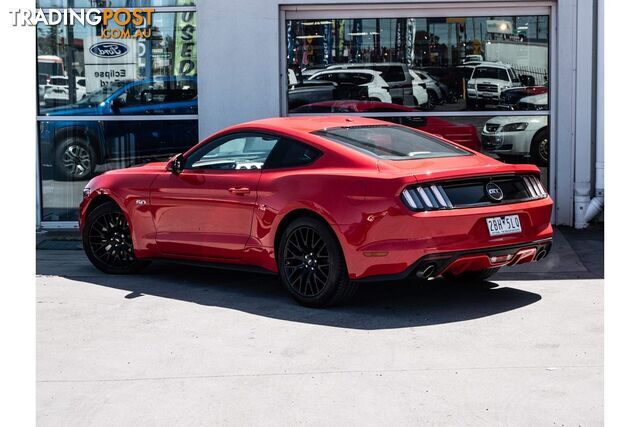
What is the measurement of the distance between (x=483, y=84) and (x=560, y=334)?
18.4 ft

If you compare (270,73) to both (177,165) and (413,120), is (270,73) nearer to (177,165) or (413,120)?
(413,120)

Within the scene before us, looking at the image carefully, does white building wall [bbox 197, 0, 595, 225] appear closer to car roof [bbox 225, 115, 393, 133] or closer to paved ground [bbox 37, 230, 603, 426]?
paved ground [bbox 37, 230, 603, 426]

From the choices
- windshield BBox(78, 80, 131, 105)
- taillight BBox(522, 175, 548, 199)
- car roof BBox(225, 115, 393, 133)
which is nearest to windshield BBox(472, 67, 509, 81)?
car roof BBox(225, 115, 393, 133)

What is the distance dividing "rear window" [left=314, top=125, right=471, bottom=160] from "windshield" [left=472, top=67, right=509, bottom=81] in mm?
3364

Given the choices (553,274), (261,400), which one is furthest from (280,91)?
(261,400)

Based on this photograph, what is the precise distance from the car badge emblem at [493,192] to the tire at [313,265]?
1.18 metres

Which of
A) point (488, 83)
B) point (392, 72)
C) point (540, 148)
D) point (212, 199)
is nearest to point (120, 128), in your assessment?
point (392, 72)

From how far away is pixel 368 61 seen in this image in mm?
12562

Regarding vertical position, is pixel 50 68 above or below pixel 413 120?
above

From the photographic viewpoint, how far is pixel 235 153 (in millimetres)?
9266

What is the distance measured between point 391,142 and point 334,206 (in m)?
1.03

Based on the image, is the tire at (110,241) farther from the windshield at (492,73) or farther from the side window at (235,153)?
the windshield at (492,73)

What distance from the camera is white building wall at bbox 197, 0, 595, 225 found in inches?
480
